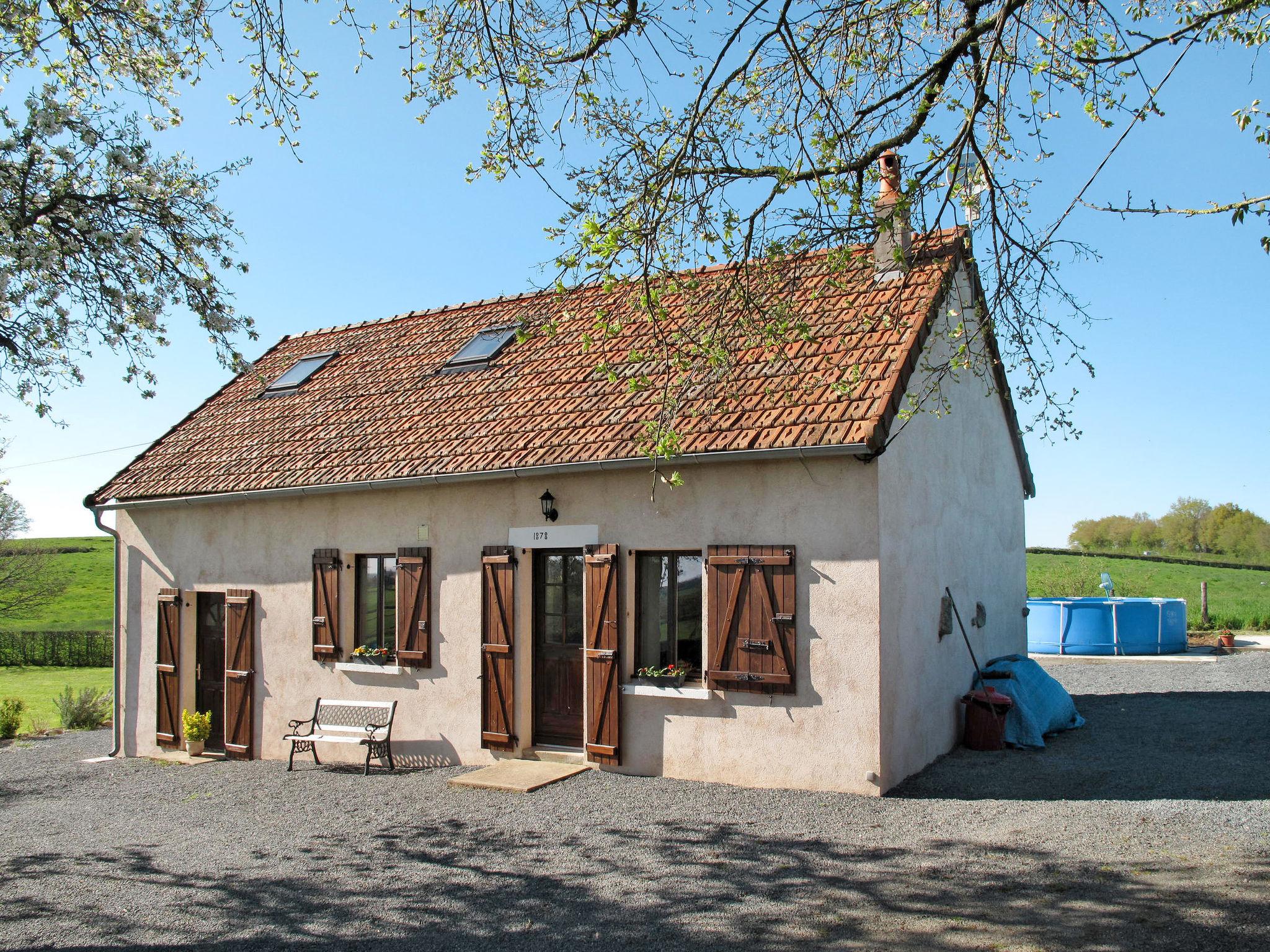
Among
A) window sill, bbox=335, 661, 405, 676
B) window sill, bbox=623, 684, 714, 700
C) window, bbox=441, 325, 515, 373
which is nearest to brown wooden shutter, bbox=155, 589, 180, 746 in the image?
window sill, bbox=335, 661, 405, 676

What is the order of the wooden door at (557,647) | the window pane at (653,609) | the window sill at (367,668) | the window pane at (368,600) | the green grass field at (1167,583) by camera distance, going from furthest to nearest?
the green grass field at (1167,583) → the window pane at (368,600) → the window sill at (367,668) → the wooden door at (557,647) → the window pane at (653,609)

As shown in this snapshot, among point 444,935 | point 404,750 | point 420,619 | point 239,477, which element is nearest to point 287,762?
point 404,750

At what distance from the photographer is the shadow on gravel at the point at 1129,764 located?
8.19 metres

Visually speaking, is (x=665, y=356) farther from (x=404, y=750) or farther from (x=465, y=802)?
(x=404, y=750)

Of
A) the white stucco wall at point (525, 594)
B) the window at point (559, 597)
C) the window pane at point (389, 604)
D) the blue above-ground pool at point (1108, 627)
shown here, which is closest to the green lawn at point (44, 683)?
the white stucco wall at point (525, 594)

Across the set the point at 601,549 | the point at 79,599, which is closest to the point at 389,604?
the point at 601,549

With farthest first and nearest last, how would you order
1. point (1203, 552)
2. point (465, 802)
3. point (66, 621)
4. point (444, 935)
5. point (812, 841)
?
point (1203, 552), point (66, 621), point (465, 802), point (812, 841), point (444, 935)

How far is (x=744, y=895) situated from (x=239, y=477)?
904 cm

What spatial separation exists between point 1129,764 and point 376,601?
27.4ft

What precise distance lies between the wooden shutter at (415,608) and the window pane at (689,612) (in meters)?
3.08

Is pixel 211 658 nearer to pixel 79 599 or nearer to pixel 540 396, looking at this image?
pixel 540 396

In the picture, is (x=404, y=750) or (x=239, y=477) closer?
A: (x=404, y=750)

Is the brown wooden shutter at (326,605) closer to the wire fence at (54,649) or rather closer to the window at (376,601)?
the window at (376,601)

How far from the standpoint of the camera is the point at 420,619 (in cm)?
1071
